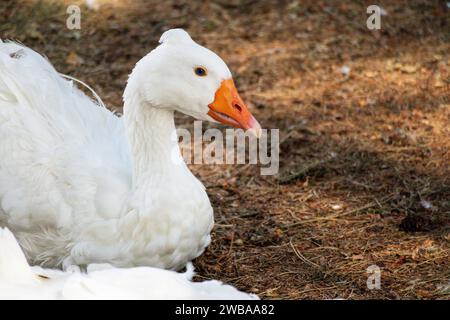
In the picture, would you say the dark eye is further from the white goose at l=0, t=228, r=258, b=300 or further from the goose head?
the white goose at l=0, t=228, r=258, b=300

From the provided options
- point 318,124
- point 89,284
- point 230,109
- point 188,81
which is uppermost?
point 188,81

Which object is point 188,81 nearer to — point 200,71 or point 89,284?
point 200,71

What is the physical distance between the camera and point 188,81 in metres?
4.63

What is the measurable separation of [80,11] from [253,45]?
6.58 ft

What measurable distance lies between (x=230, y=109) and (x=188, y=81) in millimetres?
289

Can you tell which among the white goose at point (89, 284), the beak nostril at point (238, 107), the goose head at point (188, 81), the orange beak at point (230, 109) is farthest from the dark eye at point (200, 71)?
the white goose at point (89, 284)

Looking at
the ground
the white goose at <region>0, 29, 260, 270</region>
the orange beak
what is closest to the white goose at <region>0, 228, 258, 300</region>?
the white goose at <region>0, 29, 260, 270</region>

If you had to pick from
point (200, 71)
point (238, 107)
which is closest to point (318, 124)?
point (238, 107)

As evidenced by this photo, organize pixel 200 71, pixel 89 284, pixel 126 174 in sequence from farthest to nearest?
pixel 126 174 → pixel 200 71 → pixel 89 284

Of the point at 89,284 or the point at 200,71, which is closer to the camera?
the point at 89,284

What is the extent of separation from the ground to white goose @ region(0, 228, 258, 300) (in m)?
1.00

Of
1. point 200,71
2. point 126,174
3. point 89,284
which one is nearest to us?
point 89,284

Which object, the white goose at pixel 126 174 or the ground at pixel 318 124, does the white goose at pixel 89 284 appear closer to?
the white goose at pixel 126 174
